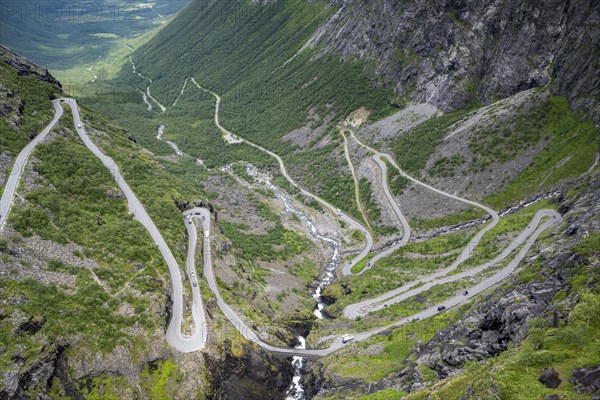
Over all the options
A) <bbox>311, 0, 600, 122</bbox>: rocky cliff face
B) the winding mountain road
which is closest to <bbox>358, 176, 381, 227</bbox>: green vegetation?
the winding mountain road

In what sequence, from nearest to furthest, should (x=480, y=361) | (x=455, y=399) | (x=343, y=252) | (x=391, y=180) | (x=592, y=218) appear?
(x=455, y=399)
(x=480, y=361)
(x=592, y=218)
(x=343, y=252)
(x=391, y=180)

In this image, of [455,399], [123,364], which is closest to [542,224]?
[455,399]

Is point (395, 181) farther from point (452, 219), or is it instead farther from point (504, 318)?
point (504, 318)

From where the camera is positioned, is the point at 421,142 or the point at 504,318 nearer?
the point at 504,318

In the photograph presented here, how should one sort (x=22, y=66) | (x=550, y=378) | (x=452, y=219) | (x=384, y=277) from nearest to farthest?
1. (x=550, y=378)
2. (x=384, y=277)
3. (x=452, y=219)
4. (x=22, y=66)

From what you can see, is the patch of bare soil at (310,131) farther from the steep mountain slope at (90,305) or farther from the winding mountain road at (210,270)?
the steep mountain slope at (90,305)

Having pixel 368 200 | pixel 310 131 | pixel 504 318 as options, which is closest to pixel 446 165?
pixel 368 200

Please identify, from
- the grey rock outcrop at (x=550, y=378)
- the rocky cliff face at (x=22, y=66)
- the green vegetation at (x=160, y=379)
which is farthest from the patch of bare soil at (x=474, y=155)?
the rocky cliff face at (x=22, y=66)

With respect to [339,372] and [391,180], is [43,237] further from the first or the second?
[391,180]
